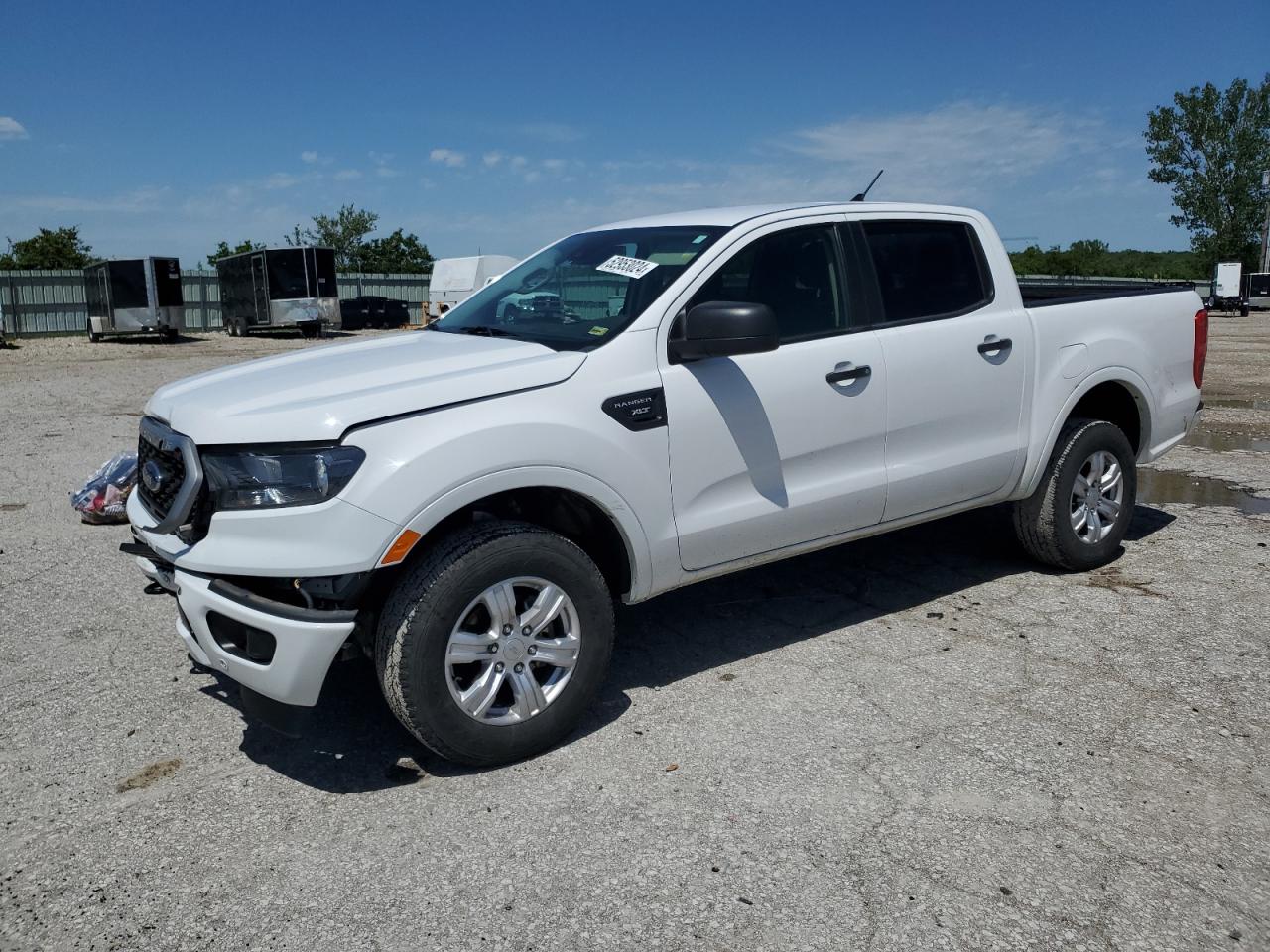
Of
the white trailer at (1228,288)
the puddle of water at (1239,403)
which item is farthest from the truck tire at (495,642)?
the white trailer at (1228,288)

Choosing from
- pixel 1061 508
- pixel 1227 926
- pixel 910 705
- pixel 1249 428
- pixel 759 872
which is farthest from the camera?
pixel 1249 428

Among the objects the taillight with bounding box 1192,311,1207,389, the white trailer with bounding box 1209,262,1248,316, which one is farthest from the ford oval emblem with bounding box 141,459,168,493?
the white trailer with bounding box 1209,262,1248,316

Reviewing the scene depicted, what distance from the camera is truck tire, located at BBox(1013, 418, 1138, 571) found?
5.38 m

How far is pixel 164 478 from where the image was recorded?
3688 mm

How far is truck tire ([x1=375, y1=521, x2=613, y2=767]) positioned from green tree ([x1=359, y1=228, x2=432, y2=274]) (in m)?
72.9

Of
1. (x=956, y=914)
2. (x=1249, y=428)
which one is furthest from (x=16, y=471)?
(x=1249, y=428)

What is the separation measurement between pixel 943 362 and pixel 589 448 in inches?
74.8

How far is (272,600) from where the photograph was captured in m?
3.31

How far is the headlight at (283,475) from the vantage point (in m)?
3.28

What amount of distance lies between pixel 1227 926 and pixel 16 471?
928 cm

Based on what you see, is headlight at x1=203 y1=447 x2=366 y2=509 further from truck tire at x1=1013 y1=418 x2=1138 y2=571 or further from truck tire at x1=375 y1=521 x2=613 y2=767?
truck tire at x1=1013 y1=418 x2=1138 y2=571

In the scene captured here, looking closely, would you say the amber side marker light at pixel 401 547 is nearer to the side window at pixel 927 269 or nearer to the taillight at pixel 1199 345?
the side window at pixel 927 269

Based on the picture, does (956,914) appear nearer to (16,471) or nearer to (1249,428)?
(16,471)

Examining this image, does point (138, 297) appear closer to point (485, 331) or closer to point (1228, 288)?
point (485, 331)
